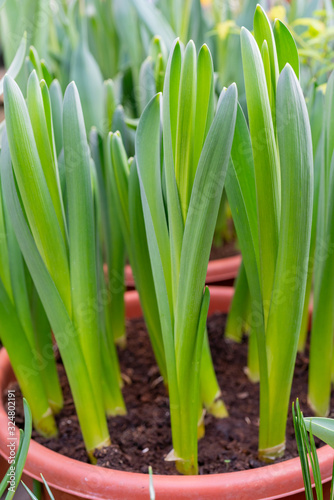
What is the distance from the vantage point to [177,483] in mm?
471

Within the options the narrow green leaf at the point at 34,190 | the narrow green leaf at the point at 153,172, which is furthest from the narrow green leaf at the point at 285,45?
the narrow green leaf at the point at 34,190

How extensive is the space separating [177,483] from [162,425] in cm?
16

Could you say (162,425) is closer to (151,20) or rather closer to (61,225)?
(61,225)

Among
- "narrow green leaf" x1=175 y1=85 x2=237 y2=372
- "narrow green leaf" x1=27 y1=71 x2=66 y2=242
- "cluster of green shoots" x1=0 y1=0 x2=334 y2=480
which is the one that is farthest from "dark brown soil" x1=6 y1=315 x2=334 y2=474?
"narrow green leaf" x1=27 y1=71 x2=66 y2=242

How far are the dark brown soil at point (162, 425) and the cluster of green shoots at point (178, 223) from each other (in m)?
0.02

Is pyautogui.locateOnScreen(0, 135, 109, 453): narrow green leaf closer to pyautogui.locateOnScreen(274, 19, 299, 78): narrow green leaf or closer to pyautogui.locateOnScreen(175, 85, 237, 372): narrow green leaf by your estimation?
pyautogui.locateOnScreen(175, 85, 237, 372): narrow green leaf

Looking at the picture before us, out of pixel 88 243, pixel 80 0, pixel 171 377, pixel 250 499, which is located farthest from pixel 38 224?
pixel 80 0

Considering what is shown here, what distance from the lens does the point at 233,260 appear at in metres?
0.96

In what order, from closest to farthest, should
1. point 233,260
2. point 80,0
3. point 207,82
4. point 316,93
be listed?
point 207,82, point 316,93, point 233,260, point 80,0

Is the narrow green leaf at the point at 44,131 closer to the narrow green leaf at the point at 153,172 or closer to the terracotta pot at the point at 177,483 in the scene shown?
the narrow green leaf at the point at 153,172

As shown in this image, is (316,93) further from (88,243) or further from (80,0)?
(80,0)

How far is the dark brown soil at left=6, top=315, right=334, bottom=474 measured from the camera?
563 millimetres

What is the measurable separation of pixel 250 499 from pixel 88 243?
0.26 meters

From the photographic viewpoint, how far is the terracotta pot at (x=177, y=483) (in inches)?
18.4
